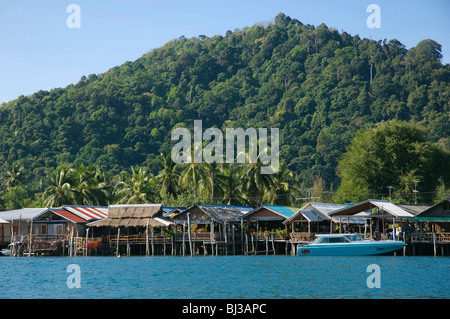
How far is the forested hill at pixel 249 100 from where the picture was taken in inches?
4710

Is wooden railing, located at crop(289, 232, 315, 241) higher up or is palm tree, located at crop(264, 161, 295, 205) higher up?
palm tree, located at crop(264, 161, 295, 205)

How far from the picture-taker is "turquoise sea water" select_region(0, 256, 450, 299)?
32531 millimetres

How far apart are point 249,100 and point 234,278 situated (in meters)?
118

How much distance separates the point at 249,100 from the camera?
508 ft

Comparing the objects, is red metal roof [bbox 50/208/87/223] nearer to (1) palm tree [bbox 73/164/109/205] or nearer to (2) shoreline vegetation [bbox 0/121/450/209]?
(2) shoreline vegetation [bbox 0/121/450/209]

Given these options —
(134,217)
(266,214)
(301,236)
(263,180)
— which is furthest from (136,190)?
(301,236)

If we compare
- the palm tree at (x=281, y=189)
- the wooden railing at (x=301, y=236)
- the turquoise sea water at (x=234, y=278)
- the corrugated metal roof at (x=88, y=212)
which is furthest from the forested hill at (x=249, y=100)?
the turquoise sea water at (x=234, y=278)

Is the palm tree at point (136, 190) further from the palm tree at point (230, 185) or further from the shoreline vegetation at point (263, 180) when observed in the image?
the palm tree at point (230, 185)

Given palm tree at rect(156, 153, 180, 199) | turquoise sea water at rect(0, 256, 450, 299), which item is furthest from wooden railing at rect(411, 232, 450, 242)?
palm tree at rect(156, 153, 180, 199)

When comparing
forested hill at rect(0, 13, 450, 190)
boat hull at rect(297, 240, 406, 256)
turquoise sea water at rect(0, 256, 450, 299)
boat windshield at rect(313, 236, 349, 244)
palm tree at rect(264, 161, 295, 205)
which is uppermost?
forested hill at rect(0, 13, 450, 190)

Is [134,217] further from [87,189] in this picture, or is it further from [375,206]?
[375,206]

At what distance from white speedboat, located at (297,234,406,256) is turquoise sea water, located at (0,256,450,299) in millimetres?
606

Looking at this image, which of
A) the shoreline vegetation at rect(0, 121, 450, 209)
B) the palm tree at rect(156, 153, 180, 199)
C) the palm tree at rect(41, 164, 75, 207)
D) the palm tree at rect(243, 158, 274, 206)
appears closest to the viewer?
the palm tree at rect(243, 158, 274, 206)

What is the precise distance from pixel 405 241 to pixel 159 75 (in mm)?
119382
